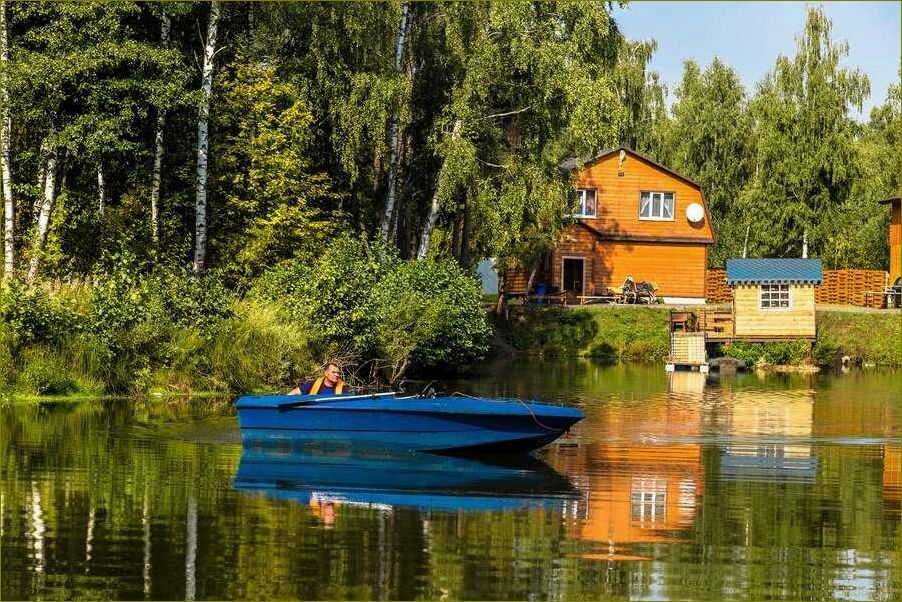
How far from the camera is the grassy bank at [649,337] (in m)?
54.8

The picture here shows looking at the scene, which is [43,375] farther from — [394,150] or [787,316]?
[787,316]

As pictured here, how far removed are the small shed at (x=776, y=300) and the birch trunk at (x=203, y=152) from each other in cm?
2298

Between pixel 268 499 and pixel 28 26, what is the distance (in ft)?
79.1

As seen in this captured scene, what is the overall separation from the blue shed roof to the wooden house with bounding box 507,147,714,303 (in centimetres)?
914

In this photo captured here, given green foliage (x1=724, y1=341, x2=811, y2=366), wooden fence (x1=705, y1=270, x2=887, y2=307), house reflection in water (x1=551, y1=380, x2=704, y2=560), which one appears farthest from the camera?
wooden fence (x1=705, y1=270, x2=887, y2=307)

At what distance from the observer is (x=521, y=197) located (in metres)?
43.8

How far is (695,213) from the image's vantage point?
6544cm

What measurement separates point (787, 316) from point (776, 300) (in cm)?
70

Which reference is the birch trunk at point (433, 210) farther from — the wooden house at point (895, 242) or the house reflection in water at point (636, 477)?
the wooden house at point (895, 242)

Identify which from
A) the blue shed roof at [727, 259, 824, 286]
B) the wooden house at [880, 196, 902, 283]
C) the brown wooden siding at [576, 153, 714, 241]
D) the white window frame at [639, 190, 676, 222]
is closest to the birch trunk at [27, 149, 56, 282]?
the blue shed roof at [727, 259, 824, 286]

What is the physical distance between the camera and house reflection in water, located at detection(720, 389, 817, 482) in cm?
2314

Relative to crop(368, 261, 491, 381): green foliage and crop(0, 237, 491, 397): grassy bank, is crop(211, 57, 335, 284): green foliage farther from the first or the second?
crop(368, 261, 491, 381): green foliage

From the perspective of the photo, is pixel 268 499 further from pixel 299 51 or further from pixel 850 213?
pixel 850 213

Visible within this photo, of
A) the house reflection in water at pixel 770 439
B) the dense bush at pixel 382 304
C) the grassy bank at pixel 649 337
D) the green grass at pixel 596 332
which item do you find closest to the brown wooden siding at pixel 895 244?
the grassy bank at pixel 649 337
